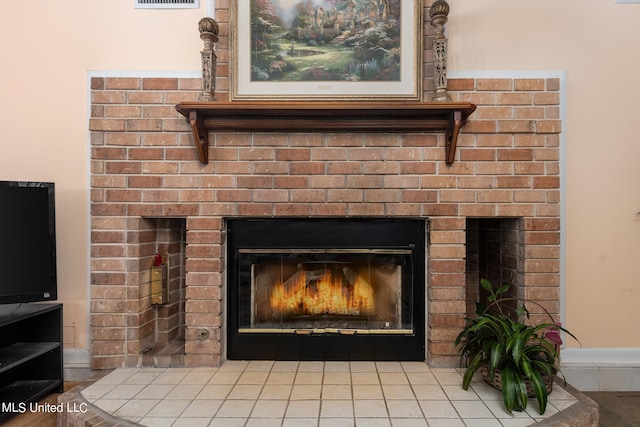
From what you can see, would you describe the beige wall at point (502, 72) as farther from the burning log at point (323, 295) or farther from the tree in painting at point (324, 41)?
the burning log at point (323, 295)

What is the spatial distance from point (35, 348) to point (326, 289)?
5.17 feet

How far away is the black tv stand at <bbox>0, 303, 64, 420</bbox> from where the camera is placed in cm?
204

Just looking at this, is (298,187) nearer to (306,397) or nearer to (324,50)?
(324,50)

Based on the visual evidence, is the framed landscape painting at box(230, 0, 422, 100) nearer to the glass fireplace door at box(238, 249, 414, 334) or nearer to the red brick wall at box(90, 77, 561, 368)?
the red brick wall at box(90, 77, 561, 368)

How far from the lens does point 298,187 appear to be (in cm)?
218

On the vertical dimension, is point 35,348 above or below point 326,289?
below

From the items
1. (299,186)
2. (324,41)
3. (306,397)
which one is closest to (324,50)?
(324,41)

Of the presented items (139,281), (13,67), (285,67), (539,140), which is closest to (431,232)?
(539,140)

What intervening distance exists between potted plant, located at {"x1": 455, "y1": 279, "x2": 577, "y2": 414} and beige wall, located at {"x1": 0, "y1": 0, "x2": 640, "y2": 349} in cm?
53

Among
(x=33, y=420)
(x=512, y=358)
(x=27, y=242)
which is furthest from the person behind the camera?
(x=27, y=242)

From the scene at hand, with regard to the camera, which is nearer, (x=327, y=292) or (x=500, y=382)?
(x=500, y=382)

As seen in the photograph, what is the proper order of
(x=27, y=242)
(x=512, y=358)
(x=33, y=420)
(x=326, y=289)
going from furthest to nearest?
(x=326, y=289) → (x=27, y=242) → (x=33, y=420) → (x=512, y=358)

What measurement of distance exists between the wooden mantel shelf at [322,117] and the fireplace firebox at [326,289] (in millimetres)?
509

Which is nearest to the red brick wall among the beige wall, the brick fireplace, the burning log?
the brick fireplace
